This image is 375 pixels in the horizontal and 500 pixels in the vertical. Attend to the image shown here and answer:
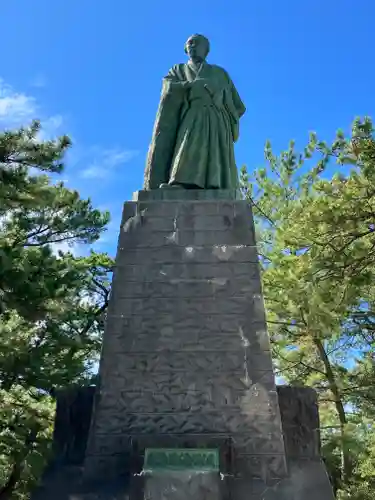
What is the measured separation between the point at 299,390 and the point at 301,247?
4.65m

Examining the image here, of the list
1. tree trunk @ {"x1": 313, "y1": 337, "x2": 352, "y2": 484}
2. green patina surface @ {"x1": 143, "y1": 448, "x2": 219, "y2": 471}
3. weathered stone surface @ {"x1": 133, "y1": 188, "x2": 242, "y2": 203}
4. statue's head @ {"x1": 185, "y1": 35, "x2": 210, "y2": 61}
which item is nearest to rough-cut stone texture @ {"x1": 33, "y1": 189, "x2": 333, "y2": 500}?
green patina surface @ {"x1": 143, "y1": 448, "x2": 219, "y2": 471}

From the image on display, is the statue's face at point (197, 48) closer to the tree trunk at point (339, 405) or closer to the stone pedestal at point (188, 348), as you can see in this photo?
the stone pedestal at point (188, 348)

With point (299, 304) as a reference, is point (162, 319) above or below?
below

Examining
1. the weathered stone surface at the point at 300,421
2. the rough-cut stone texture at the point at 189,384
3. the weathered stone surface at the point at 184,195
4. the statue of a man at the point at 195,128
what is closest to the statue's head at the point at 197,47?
the statue of a man at the point at 195,128

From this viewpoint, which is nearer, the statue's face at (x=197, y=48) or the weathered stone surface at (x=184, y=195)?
the weathered stone surface at (x=184, y=195)

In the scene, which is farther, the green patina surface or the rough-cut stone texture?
the rough-cut stone texture

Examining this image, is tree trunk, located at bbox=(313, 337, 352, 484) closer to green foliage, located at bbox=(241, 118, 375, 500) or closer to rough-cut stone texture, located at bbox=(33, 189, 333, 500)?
green foliage, located at bbox=(241, 118, 375, 500)

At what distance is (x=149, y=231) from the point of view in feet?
18.3

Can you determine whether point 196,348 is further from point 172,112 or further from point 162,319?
point 172,112

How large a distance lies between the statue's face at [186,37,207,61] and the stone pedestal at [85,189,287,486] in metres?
2.01

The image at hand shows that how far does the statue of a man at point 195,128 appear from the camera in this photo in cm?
612

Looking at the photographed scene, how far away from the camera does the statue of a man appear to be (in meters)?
6.12

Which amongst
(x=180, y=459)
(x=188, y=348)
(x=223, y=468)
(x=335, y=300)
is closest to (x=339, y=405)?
(x=335, y=300)

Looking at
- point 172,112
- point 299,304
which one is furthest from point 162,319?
point 299,304
